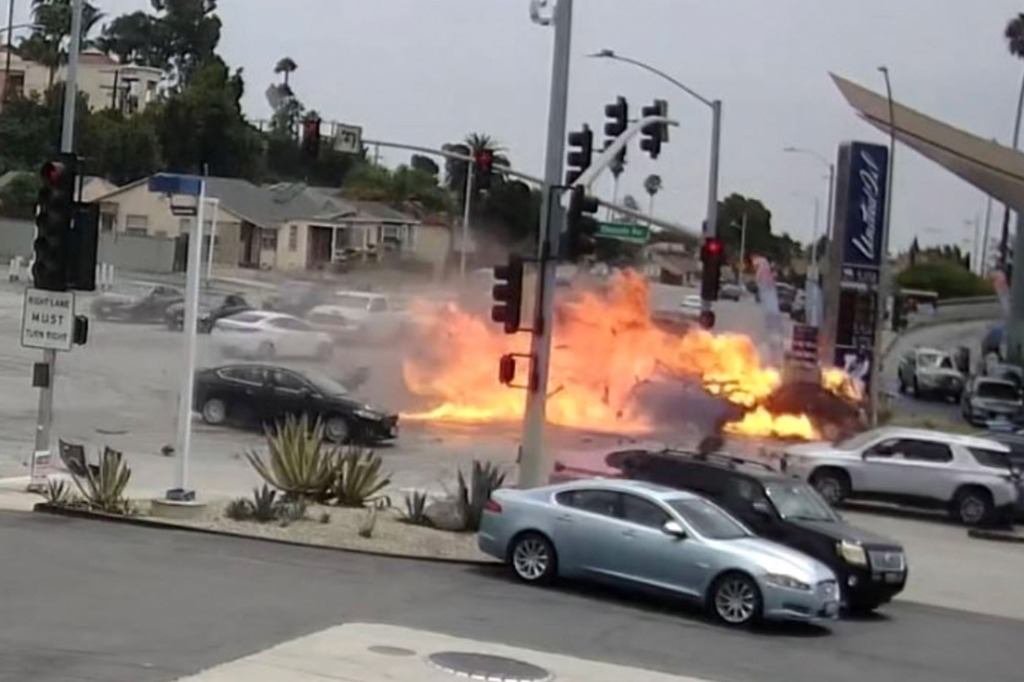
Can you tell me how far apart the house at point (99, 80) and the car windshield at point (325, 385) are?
123 ft

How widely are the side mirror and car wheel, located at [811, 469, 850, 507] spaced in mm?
15528

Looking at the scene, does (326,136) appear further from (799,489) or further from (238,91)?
(238,91)

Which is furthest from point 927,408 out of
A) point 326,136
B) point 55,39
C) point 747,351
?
point 55,39

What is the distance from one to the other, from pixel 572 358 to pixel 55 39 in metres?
55.7

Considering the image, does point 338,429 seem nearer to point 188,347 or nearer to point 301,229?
point 188,347

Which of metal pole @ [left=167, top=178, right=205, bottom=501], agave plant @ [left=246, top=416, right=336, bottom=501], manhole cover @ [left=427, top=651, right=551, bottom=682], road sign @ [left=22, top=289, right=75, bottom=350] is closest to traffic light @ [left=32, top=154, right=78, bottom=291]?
road sign @ [left=22, top=289, right=75, bottom=350]

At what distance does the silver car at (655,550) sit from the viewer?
59.8 ft

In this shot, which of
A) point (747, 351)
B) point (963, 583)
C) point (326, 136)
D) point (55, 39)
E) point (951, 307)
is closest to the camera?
point (963, 583)

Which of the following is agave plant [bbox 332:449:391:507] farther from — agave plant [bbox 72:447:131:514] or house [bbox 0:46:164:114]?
house [bbox 0:46:164:114]

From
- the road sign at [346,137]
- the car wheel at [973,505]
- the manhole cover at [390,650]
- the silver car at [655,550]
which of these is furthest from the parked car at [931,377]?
the manhole cover at [390,650]

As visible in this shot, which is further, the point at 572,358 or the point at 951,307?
the point at 951,307

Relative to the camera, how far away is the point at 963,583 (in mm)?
24953

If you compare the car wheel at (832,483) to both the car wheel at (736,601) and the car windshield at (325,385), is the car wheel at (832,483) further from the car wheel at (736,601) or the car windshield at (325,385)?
the car wheel at (736,601)

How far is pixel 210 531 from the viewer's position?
22141mm
